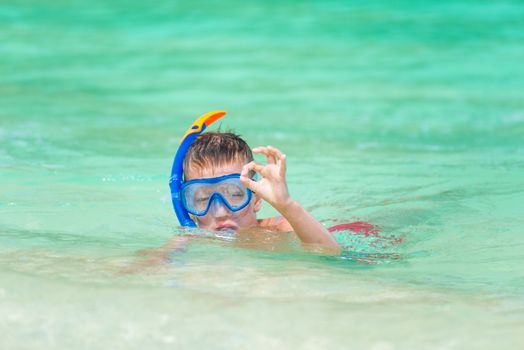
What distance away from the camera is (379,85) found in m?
11.4

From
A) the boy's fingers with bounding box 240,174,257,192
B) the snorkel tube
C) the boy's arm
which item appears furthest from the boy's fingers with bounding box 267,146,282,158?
the snorkel tube

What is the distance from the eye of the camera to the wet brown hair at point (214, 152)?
4.25 meters

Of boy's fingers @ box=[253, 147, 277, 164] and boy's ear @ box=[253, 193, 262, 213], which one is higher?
boy's fingers @ box=[253, 147, 277, 164]

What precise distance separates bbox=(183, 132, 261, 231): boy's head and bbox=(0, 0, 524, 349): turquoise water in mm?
216

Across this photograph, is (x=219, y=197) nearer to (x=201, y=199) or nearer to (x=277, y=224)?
(x=201, y=199)

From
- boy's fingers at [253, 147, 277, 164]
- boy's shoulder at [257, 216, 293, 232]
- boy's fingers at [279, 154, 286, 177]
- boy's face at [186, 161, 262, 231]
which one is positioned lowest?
boy's shoulder at [257, 216, 293, 232]

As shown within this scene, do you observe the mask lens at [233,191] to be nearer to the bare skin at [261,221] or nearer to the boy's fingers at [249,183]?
the bare skin at [261,221]

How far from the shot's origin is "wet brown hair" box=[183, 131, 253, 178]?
13.9 ft

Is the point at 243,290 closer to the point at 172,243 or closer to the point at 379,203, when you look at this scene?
the point at 172,243

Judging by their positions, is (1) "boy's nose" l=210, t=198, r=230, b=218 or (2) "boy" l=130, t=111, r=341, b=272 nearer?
(2) "boy" l=130, t=111, r=341, b=272

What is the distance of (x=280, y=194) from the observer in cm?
365

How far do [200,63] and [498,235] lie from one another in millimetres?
9227

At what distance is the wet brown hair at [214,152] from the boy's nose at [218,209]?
0.22 metres

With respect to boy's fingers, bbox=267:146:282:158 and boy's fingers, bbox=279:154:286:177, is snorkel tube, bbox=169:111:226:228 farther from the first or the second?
boy's fingers, bbox=279:154:286:177
